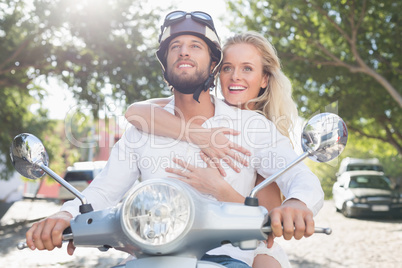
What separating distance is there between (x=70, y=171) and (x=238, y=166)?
684 inches

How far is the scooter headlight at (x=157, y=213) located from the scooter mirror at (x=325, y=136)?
0.48m

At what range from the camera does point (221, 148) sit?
7.36 feet

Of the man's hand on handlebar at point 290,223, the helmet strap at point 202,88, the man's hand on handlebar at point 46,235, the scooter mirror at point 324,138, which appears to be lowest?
the man's hand on handlebar at point 46,235

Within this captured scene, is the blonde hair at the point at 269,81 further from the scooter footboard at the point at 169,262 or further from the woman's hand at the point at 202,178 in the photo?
the scooter footboard at the point at 169,262

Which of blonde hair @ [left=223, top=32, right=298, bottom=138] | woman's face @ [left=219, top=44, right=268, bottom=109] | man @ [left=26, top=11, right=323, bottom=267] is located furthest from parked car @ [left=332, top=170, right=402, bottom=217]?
man @ [left=26, top=11, right=323, bottom=267]

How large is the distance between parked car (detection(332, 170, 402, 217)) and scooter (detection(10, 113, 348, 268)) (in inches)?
597

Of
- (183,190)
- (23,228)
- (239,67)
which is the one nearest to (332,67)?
(23,228)

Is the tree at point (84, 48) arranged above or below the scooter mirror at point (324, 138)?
above

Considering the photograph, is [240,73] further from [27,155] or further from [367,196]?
[367,196]

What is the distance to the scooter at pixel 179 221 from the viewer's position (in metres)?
1.30

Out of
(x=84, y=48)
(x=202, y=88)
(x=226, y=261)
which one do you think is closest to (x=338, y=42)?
(x=84, y=48)

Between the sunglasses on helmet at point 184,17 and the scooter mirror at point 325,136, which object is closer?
the scooter mirror at point 325,136

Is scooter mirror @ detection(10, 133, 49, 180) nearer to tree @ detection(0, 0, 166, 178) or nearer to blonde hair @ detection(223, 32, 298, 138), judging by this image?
blonde hair @ detection(223, 32, 298, 138)

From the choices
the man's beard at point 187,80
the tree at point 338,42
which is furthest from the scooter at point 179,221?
the tree at point 338,42
